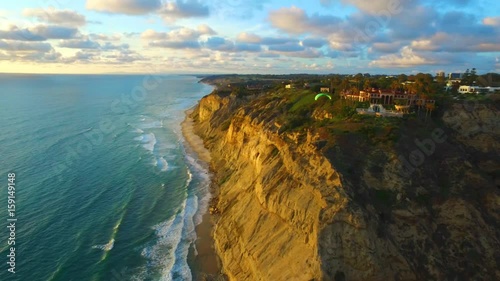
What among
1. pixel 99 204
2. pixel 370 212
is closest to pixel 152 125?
pixel 99 204

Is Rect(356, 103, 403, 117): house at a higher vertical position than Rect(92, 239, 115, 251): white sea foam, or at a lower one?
higher

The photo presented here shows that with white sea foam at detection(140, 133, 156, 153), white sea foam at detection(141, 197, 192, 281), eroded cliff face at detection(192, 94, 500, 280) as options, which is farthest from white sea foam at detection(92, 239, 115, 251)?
white sea foam at detection(140, 133, 156, 153)

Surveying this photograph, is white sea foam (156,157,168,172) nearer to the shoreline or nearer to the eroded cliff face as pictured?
the shoreline

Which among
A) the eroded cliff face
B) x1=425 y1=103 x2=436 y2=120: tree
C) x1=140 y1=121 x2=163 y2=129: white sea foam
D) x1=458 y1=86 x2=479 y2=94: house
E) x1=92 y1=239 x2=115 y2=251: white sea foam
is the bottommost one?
x1=92 y1=239 x2=115 y2=251: white sea foam

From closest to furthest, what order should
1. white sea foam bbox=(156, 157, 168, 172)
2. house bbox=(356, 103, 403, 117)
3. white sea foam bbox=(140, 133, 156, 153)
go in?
house bbox=(356, 103, 403, 117) → white sea foam bbox=(156, 157, 168, 172) → white sea foam bbox=(140, 133, 156, 153)

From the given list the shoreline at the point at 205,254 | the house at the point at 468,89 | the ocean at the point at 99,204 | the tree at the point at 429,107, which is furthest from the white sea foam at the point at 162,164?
the house at the point at 468,89

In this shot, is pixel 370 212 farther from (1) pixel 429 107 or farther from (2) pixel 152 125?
(2) pixel 152 125

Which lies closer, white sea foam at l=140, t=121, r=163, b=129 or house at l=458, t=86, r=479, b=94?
house at l=458, t=86, r=479, b=94

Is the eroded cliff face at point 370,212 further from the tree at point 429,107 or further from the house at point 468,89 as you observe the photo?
the house at point 468,89
